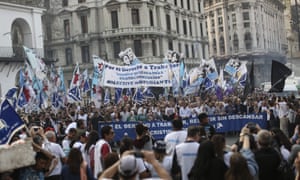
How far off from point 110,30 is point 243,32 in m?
46.1

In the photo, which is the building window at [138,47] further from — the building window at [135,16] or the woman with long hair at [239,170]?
the woman with long hair at [239,170]

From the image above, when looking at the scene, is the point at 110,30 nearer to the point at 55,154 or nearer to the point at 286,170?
the point at 55,154

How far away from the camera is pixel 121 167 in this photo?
4.68 meters

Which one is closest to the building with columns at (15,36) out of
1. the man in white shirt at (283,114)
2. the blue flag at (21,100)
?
the blue flag at (21,100)

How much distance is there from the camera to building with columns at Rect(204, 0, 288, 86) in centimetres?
9588

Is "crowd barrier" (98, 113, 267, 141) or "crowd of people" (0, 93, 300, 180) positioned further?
"crowd barrier" (98, 113, 267, 141)

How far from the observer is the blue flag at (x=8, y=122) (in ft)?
26.5

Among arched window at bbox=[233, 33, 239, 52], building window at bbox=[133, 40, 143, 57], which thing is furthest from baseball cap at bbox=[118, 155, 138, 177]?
arched window at bbox=[233, 33, 239, 52]

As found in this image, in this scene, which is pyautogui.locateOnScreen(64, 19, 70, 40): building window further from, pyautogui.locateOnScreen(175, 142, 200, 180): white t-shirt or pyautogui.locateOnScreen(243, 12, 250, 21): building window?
pyautogui.locateOnScreen(175, 142, 200, 180): white t-shirt

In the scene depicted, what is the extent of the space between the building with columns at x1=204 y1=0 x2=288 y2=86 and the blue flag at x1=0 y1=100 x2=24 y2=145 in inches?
3338

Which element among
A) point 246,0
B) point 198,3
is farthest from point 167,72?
point 246,0

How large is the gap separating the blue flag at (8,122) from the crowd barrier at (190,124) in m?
8.66

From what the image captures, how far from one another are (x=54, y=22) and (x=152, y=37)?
13.0 m

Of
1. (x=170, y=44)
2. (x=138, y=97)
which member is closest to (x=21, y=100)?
(x=138, y=97)
